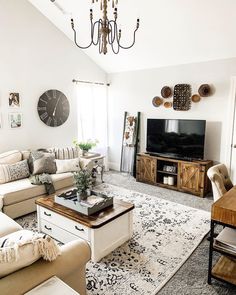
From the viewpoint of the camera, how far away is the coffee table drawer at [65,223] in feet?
8.40

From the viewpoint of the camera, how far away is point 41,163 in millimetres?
4094

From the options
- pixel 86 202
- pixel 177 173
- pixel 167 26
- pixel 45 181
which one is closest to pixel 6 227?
pixel 86 202

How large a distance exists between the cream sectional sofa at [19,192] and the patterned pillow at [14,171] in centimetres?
7

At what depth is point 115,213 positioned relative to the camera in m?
2.67

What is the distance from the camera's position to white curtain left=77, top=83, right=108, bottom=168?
5.66m

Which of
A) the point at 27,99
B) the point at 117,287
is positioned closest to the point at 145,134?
the point at 27,99

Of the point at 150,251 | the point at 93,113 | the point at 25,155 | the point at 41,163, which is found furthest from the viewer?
the point at 93,113

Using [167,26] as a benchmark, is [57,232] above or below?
below

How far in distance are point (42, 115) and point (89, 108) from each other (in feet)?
4.32

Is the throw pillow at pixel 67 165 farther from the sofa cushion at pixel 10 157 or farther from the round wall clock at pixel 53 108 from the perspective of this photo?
the round wall clock at pixel 53 108

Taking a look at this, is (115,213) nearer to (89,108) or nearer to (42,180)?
(42,180)

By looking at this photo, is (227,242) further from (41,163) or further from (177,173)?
(41,163)

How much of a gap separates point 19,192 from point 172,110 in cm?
333

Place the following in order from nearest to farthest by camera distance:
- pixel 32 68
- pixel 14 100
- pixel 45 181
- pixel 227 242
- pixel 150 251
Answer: pixel 227 242 → pixel 150 251 → pixel 45 181 → pixel 14 100 → pixel 32 68
